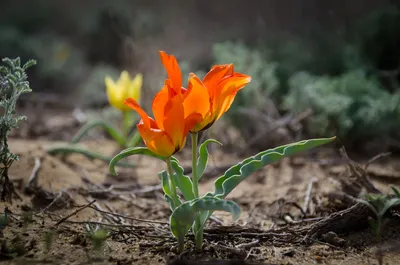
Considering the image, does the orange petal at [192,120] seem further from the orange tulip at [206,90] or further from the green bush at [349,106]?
the green bush at [349,106]

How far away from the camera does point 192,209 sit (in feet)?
4.87

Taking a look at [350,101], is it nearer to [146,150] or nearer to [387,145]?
[387,145]

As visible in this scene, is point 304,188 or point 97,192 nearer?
point 97,192

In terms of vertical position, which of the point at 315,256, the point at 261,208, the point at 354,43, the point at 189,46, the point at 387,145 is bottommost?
the point at 315,256

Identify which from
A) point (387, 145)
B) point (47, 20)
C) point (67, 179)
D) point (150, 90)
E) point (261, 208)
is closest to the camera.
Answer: point (261, 208)

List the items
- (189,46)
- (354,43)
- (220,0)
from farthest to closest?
(220,0) < (189,46) < (354,43)

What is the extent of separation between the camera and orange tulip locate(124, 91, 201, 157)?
4.85 feet

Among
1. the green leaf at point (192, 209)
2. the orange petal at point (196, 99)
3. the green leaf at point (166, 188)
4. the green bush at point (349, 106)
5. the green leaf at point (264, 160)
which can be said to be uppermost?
the green bush at point (349, 106)

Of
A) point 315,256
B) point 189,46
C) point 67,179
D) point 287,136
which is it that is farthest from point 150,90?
point 189,46

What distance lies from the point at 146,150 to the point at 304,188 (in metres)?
1.27

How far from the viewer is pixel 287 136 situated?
11.0ft

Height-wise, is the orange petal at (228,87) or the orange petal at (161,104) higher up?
the orange petal at (228,87)

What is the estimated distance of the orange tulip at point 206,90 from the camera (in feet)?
4.91

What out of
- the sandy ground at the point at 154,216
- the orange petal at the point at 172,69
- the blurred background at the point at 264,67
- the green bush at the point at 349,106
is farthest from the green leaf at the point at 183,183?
the green bush at the point at 349,106
